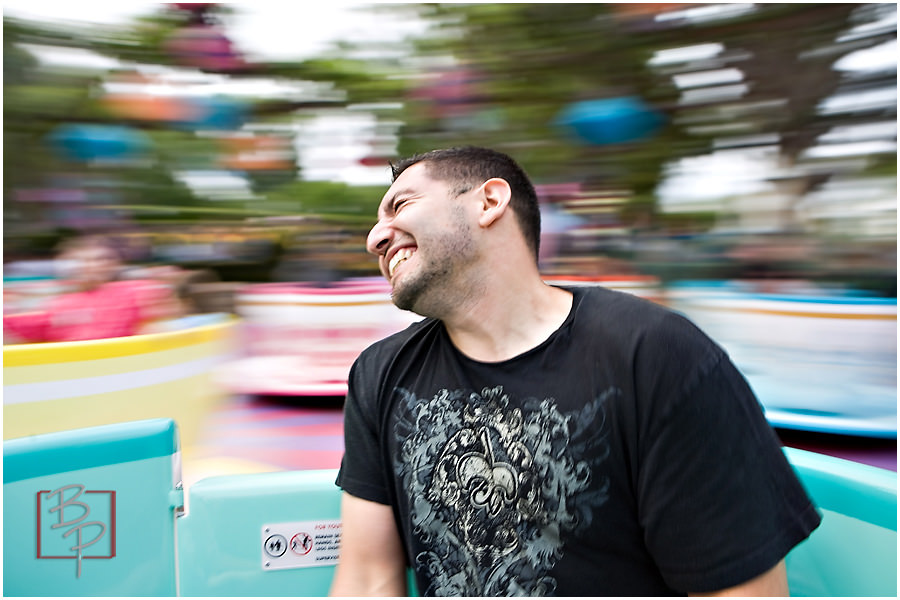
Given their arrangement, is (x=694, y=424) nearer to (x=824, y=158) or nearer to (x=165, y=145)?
(x=824, y=158)

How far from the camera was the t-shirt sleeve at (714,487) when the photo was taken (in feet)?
2.23

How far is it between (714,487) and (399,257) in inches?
20.2

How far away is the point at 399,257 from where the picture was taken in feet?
3.03

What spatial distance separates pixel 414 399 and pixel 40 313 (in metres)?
1.22

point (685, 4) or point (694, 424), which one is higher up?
point (685, 4)

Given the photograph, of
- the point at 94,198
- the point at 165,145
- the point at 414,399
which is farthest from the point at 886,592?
the point at 94,198

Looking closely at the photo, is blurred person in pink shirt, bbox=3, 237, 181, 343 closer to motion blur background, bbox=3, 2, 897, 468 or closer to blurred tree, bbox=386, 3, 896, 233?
motion blur background, bbox=3, 2, 897, 468

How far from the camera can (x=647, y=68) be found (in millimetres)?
1444

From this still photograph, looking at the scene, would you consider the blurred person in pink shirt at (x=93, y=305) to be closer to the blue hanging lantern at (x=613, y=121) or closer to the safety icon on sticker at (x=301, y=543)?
the safety icon on sticker at (x=301, y=543)

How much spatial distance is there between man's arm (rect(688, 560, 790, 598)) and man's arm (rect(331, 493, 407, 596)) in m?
0.45

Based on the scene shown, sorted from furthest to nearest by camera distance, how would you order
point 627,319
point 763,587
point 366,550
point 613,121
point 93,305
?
point 93,305, point 613,121, point 366,550, point 627,319, point 763,587

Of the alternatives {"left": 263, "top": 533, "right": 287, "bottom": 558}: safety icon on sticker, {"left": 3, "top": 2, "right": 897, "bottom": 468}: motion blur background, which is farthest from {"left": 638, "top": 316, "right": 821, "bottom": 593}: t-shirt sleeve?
{"left": 3, "top": 2, "right": 897, "bottom": 468}: motion blur background

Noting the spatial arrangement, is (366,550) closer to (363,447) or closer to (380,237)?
(363,447)

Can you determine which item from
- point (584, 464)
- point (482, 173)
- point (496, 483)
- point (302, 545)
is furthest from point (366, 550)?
point (482, 173)
